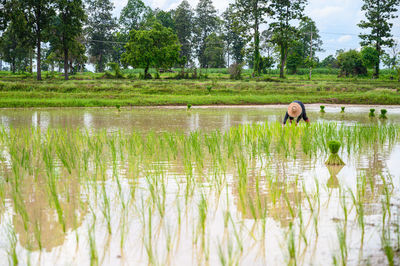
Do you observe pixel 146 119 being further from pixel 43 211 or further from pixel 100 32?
pixel 100 32

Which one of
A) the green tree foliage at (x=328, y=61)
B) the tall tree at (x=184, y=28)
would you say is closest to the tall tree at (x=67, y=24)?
the tall tree at (x=184, y=28)

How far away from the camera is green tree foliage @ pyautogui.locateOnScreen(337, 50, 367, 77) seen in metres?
47.6

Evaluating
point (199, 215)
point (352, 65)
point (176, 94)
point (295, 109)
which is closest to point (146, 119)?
point (295, 109)

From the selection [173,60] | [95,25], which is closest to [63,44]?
[173,60]

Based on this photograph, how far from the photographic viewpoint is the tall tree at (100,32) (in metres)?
61.8

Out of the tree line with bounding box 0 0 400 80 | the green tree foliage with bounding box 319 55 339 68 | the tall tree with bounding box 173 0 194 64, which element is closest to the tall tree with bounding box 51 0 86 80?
the tree line with bounding box 0 0 400 80

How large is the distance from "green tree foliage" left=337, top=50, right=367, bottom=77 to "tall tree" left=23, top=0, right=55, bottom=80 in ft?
108

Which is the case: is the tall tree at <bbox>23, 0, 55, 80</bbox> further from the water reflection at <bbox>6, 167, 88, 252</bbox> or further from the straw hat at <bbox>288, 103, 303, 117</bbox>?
the water reflection at <bbox>6, 167, 88, 252</bbox>

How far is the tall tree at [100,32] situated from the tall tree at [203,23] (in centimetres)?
1391

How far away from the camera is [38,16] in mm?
36375

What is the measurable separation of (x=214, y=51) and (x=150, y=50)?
62.3ft

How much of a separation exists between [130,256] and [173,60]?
1659 inches

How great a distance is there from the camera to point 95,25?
62.4 meters

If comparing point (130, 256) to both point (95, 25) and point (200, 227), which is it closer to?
point (200, 227)
